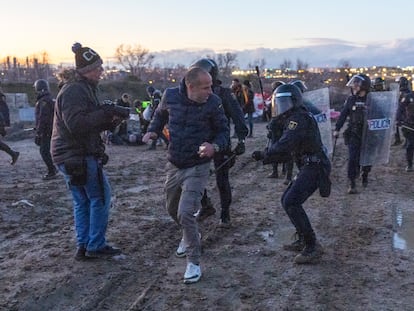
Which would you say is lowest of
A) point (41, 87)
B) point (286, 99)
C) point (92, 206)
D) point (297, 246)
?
point (297, 246)

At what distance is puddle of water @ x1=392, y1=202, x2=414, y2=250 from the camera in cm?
645

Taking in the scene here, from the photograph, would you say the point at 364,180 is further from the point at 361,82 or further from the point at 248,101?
the point at 248,101

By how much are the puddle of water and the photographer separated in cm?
341

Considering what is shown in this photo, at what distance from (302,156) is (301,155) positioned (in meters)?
0.02

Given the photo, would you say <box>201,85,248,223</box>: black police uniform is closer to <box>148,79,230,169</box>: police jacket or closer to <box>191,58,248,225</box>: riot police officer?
<box>191,58,248,225</box>: riot police officer

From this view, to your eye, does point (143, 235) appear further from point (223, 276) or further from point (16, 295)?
point (16, 295)

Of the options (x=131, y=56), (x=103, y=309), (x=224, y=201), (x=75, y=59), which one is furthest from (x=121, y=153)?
(x=131, y=56)

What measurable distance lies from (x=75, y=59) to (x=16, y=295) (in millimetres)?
2256

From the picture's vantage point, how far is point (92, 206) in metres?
5.48

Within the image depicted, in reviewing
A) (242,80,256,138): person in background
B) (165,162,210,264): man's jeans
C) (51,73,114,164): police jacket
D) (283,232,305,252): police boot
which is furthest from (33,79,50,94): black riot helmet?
(242,80,256,138): person in background

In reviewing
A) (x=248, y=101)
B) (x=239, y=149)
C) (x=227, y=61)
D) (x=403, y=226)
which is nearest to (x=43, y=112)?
(x=239, y=149)

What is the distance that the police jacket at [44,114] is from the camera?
413 inches

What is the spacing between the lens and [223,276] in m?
5.24

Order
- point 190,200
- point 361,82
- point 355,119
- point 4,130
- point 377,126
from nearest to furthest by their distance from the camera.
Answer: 1. point 190,200
2. point 361,82
3. point 355,119
4. point 377,126
5. point 4,130
